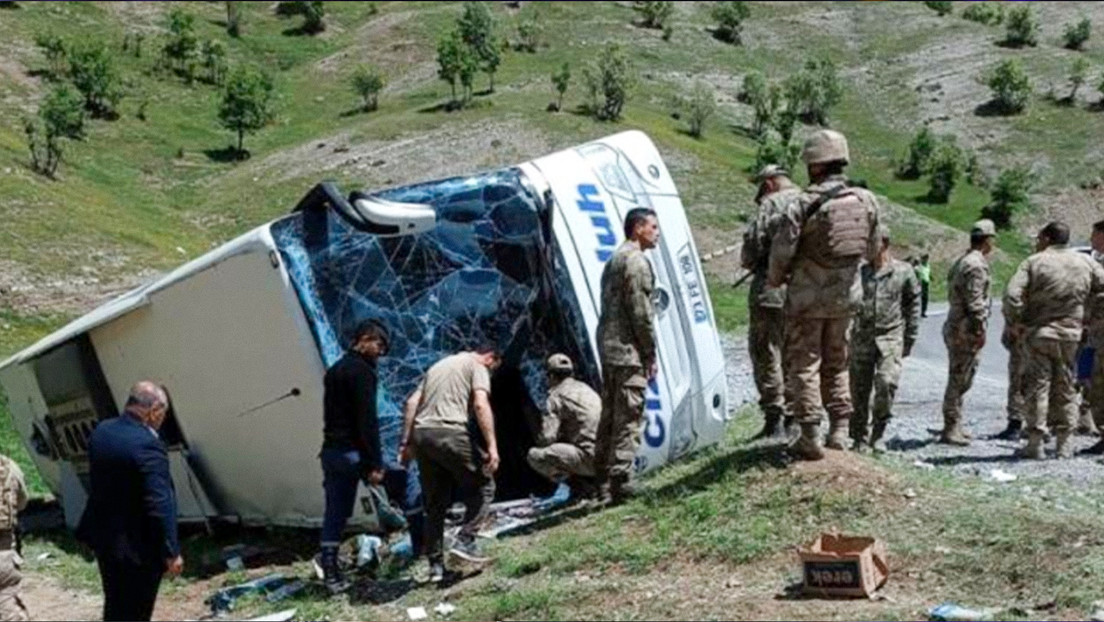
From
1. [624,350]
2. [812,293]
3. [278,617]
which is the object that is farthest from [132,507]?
[812,293]

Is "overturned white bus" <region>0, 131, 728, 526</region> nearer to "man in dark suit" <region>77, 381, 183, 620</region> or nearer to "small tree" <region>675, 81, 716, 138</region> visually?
"man in dark suit" <region>77, 381, 183, 620</region>

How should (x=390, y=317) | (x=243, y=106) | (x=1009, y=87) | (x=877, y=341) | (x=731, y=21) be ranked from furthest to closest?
1. (x=731, y=21)
2. (x=243, y=106)
3. (x=1009, y=87)
4. (x=877, y=341)
5. (x=390, y=317)

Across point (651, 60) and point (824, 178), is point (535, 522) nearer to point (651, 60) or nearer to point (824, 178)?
point (824, 178)

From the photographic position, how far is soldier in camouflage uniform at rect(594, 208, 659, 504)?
29.1 feet

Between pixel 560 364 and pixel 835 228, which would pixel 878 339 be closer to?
pixel 835 228

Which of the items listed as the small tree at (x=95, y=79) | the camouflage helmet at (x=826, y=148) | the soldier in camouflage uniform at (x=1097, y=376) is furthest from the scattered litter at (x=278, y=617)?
the small tree at (x=95, y=79)

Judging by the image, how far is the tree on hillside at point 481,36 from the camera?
65.9 m

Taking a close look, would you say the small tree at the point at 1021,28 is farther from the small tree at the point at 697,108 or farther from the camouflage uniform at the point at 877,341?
the camouflage uniform at the point at 877,341

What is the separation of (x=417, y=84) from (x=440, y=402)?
202 feet

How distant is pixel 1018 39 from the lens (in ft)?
227

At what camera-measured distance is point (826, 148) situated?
8492 mm

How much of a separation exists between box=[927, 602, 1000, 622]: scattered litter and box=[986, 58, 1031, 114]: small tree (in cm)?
5020

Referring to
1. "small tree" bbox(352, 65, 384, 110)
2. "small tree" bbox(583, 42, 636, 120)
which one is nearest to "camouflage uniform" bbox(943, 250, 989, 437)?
"small tree" bbox(583, 42, 636, 120)

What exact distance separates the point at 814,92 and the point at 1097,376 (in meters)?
52.3
